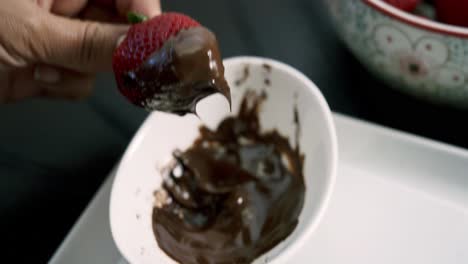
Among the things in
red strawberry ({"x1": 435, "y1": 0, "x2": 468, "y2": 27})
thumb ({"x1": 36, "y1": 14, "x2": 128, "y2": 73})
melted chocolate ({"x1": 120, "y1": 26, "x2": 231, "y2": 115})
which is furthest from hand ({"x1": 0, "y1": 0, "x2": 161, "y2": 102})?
red strawberry ({"x1": 435, "y1": 0, "x2": 468, "y2": 27})

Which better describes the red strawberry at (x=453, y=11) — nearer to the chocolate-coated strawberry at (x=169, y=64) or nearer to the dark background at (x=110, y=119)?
the dark background at (x=110, y=119)

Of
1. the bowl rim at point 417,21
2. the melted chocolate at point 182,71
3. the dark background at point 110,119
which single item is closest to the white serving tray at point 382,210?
the dark background at point 110,119

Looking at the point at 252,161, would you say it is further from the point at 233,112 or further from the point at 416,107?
the point at 416,107

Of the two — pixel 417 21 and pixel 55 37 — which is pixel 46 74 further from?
pixel 417 21

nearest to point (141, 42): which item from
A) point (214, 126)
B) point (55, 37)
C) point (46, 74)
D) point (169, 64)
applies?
point (169, 64)

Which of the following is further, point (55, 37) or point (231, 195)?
point (231, 195)

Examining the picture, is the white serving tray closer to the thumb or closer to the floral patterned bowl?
the floral patterned bowl

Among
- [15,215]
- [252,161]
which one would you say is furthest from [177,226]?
[15,215]
